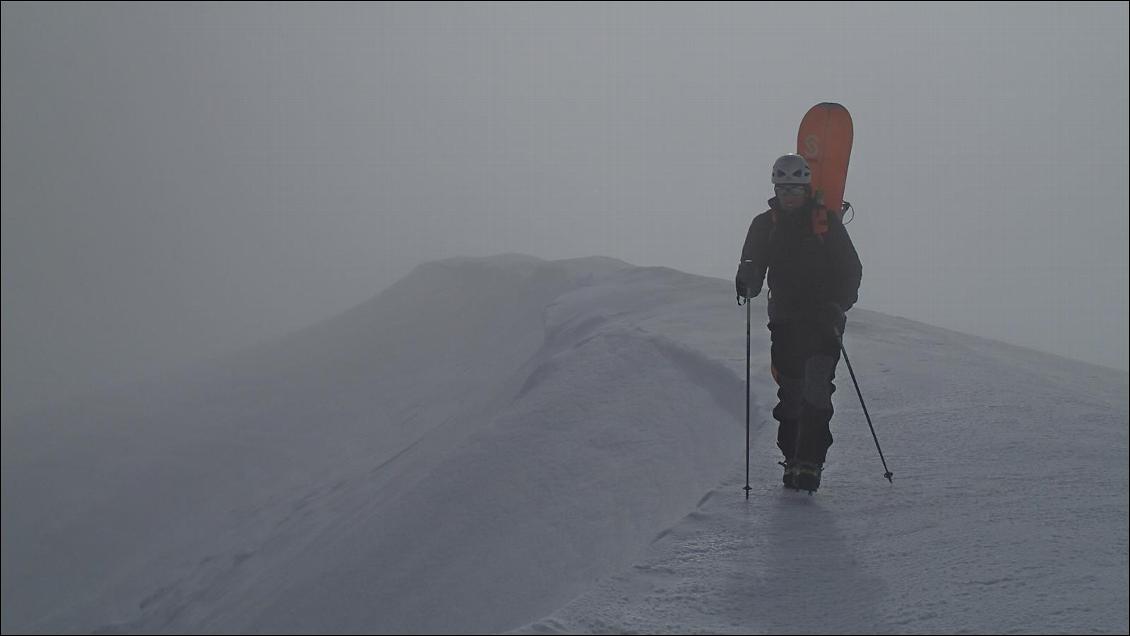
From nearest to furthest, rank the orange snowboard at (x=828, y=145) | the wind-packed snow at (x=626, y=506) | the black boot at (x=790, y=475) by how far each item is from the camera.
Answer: the wind-packed snow at (x=626, y=506) → the black boot at (x=790, y=475) → the orange snowboard at (x=828, y=145)

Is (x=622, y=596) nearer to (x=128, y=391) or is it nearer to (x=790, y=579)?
(x=790, y=579)

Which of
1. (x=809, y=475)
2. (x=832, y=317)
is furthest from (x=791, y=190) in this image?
(x=809, y=475)

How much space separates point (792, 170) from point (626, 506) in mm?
2729

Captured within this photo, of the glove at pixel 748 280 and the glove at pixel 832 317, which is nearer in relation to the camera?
the glove at pixel 832 317

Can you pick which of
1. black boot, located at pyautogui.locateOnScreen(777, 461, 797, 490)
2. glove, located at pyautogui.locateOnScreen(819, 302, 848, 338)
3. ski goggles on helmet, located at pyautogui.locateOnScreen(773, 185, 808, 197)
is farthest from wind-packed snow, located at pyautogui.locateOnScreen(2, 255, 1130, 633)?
ski goggles on helmet, located at pyautogui.locateOnScreen(773, 185, 808, 197)

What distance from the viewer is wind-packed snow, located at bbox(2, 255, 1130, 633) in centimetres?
450

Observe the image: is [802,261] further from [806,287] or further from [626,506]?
[626,506]

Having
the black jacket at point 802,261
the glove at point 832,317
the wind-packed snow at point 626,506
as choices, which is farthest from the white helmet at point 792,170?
the wind-packed snow at point 626,506

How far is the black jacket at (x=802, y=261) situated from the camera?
18.8ft

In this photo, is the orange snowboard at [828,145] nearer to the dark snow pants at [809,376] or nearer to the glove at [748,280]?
the glove at [748,280]

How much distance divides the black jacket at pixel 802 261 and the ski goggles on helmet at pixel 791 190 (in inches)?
4.1

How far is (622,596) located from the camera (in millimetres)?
4562

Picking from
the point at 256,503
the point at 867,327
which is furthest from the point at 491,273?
the point at 867,327

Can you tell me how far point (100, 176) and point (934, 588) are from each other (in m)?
183
